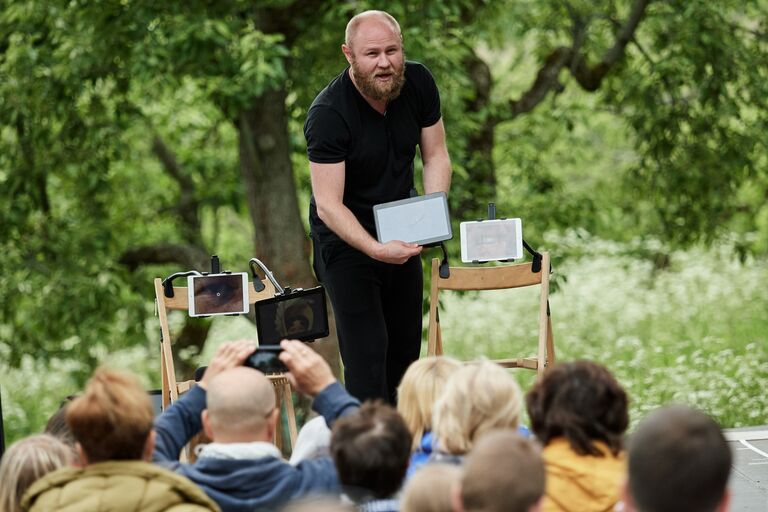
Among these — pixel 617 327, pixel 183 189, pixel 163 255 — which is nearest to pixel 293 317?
pixel 163 255

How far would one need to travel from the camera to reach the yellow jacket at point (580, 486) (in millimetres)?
2902

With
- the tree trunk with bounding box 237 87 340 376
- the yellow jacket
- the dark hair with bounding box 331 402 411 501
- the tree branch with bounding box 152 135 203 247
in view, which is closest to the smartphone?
the dark hair with bounding box 331 402 411 501

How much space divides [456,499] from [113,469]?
3.09 feet

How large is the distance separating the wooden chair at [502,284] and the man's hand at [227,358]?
156 centimetres

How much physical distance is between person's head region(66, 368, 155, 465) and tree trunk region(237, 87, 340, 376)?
518 cm

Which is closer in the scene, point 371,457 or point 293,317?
point 371,457

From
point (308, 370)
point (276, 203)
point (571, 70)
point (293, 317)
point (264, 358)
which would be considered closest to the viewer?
point (308, 370)

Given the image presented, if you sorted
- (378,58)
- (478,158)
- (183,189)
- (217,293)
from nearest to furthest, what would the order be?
(378,58) → (217,293) → (478,158) → (183,189)

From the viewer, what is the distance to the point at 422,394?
3.22 metres

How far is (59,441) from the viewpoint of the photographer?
10.4 ft

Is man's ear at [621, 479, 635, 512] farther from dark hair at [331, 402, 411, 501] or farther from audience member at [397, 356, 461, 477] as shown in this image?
audience member at [397, 356, 461, 477]

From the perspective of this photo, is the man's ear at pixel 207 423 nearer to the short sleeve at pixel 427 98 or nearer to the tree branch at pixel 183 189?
the short sleeve at pixel 427 98

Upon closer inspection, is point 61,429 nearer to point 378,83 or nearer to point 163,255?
point 378,83

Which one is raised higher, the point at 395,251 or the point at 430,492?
the point at 395,251
